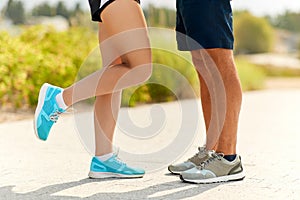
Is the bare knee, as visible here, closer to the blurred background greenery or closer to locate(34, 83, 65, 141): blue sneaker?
locate(34, 83, 65, 141): blue sneaker

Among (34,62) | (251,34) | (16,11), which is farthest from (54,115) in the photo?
(251,34)

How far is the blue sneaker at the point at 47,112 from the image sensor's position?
3.23m

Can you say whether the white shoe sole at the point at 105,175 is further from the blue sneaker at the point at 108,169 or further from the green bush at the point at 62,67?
the green bush at the point at 62,67

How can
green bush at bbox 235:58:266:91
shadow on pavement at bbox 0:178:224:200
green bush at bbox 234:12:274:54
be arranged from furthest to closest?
green bush at bbox 234:12:274:54, green bush at bbox 235:58:266:91, shadow on pavement at bbox 0:178:224:200

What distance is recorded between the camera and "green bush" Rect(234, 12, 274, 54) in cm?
2741

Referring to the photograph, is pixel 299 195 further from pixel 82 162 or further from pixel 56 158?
pixel 56 158

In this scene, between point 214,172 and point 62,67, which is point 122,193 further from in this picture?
point 62,67

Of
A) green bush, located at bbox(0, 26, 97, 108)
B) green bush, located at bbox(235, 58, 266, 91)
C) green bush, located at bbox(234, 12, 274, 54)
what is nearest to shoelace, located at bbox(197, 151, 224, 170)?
green bush, located at bbox(0, 26, 97, 108)

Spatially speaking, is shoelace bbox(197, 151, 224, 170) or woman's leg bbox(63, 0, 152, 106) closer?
woman's leg bbox(63, 0, 152, 106)

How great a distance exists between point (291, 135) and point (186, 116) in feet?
5.80

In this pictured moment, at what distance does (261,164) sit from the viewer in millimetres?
3963

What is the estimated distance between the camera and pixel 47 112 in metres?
3.24

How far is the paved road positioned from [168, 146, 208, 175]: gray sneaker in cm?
7

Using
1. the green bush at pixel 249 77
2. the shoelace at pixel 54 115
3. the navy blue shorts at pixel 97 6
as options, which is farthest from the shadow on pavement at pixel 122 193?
the green bush at pixel 249 77
